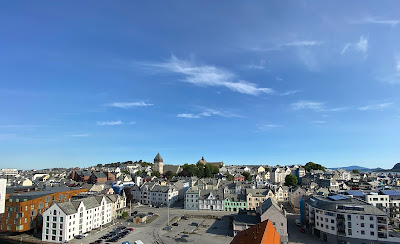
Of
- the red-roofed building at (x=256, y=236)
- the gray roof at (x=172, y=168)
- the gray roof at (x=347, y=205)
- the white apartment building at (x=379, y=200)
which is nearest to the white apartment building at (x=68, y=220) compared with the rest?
the red-roofed building at (x=256, y=236)

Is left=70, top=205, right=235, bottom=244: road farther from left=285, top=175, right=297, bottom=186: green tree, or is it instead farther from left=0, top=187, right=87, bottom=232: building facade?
left=285, top=175, right=297, bottom=186: green tree

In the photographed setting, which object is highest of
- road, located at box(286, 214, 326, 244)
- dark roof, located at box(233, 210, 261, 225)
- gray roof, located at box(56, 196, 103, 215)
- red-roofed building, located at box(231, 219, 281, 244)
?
red-roofed building, located at box(231, 219, 281, 244)

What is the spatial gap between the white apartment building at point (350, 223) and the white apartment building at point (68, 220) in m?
53.8

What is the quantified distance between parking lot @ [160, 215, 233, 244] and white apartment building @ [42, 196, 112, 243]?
18207 mm

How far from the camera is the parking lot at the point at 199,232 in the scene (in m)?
52.7

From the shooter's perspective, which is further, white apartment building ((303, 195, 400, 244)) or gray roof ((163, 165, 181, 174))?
gray roof ((163, 165, 181, 174))

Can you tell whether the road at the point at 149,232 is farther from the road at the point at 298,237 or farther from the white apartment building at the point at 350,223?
the white apartment building at the point at 350,223

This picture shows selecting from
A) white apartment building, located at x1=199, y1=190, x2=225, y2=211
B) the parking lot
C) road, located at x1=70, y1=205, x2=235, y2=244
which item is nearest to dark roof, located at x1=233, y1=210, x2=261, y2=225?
the parking lot

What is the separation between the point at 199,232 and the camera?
58344 millimetres

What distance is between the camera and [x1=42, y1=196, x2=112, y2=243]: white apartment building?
172 ft

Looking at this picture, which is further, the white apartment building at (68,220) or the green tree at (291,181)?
the green tree at (291,181)

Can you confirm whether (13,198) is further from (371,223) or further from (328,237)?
(371,223)

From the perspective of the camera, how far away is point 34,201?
6019 cm

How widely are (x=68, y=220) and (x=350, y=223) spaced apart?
5931 cm
